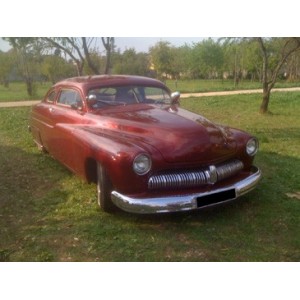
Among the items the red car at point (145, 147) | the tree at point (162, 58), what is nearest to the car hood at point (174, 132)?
the red car at point (145, 147)

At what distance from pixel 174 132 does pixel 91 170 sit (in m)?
0.76

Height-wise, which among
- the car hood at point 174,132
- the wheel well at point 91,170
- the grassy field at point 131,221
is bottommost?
the grassy field at point 131,221

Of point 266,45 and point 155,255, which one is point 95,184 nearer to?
point 155,255

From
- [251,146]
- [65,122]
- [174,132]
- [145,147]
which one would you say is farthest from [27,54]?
[251,146]

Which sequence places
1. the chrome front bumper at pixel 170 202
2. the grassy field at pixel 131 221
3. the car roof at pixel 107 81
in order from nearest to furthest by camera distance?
the grassy field at pixel 131 221 → the chrome front bumper at pixel 170 202 → the car roof at pixel 107 81

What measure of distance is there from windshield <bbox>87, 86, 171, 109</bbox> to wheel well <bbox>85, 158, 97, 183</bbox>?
0.58m

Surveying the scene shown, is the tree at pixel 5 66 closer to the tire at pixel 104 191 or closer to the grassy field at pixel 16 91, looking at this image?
the grassy field at pixel 16 91

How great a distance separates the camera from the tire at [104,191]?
8.42ft

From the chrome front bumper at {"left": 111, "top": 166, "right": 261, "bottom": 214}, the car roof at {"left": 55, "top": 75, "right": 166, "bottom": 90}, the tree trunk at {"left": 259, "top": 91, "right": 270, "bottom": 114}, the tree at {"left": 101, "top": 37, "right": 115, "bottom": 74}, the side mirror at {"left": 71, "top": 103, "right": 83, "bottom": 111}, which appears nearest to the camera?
the chrome front bumper at {"left": 111, "top": 166, "right": 261, "bottom": 214}

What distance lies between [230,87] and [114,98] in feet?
3.31

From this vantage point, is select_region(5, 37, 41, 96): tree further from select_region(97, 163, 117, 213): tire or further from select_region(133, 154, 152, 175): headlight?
select_region(133, 154, 152, 175): headlight

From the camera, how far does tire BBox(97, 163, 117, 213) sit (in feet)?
8.42

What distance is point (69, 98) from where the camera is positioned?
11.4ft

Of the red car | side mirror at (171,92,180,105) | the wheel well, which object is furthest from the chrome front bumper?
side mirror at (171,92,180,105)
